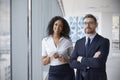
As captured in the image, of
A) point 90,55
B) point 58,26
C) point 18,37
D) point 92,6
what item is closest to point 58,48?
point 58,26

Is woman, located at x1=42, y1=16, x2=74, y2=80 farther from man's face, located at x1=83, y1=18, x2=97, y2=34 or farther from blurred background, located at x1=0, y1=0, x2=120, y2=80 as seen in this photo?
blurred background, located at x1=0, y1=0, x2=120, y2=80

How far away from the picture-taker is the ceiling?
4727 millimetres

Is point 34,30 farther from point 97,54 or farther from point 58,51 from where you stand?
point 97,54

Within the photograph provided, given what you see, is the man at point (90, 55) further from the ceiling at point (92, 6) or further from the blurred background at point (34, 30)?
the ceiling at point (92, 6)

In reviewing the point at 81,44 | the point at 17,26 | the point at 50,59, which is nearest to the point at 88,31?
the point at 81,44

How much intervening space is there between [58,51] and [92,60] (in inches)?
16.9

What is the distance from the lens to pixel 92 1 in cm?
489

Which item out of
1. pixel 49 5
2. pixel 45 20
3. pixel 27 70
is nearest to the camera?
pixel 27 70

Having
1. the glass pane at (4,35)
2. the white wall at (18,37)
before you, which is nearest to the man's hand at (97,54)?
the glass pane at (4,35)

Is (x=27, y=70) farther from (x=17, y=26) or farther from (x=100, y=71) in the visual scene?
(x=100, y=71)

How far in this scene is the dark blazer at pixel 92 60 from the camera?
2.67 metres

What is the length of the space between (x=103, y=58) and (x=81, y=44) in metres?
0.33

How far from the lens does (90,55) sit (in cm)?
278

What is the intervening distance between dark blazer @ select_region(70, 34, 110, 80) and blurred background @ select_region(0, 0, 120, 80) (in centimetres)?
48
